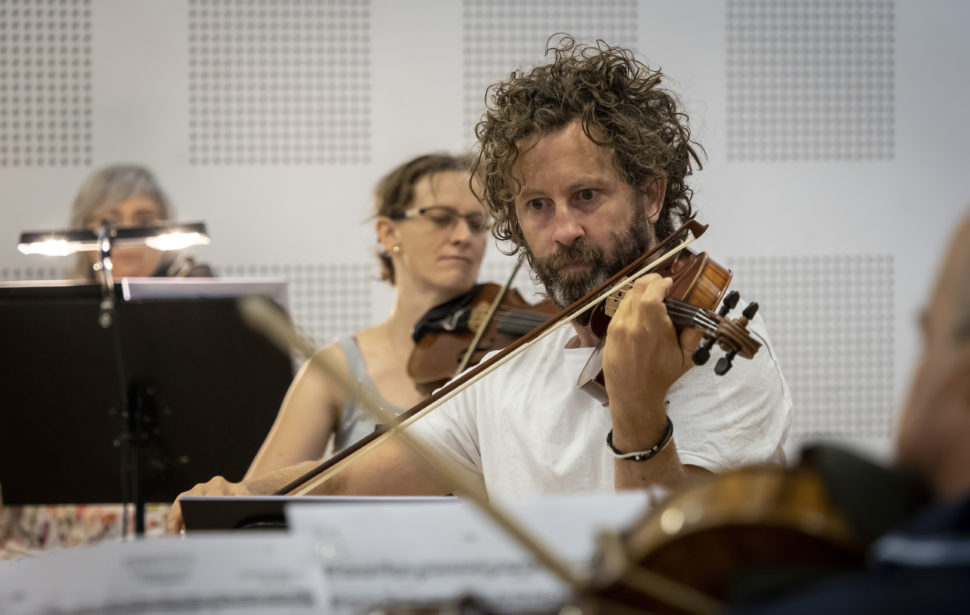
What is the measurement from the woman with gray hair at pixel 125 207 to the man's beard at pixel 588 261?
1.87 metres

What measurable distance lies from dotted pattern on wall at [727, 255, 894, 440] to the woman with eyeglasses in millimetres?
1618

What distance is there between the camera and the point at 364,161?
407 centimetres

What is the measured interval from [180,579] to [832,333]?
377cm

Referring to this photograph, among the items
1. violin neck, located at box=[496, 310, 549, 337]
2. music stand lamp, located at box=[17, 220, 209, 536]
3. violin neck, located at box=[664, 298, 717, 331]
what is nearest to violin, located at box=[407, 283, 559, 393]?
violin neck, located at box=[496, 310, 549, 337]

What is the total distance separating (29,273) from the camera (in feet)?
13.3

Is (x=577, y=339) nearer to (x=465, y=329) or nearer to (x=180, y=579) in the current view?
(x=465, y=329)

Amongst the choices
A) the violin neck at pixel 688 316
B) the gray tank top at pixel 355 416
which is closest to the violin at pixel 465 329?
the gray tank top at pixel 355 416

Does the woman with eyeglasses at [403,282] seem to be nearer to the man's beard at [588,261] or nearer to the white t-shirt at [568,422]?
the white t-shirt at [568,422]

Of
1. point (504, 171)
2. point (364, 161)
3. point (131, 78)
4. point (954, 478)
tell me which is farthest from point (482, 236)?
point (954, 478)

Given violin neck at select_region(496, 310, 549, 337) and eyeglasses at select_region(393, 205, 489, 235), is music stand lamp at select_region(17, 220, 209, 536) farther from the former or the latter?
violin neck at select_region(496, 310, 549, 337)

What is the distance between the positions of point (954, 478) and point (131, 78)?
13.1 ft

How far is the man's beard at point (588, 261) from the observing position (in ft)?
5.73

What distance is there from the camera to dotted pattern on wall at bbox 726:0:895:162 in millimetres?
4113

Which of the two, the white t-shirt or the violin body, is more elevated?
the violin body
